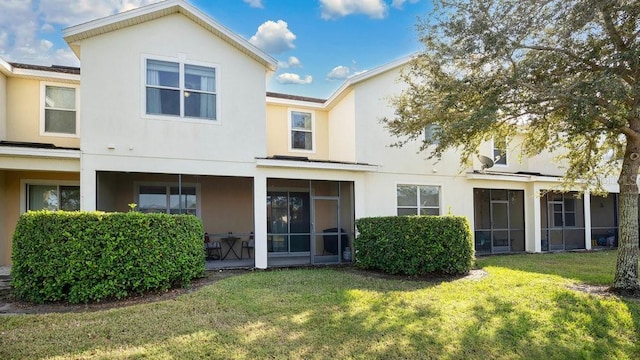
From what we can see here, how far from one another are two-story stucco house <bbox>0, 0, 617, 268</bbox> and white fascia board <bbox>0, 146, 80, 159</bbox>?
3 cm

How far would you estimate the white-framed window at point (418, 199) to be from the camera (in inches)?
581

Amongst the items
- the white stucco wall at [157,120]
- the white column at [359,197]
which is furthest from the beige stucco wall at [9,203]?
the white column at [359,197]

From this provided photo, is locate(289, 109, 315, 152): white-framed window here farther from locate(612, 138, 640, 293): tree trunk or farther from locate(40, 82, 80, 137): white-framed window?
locate(612, 138, 640, 293): tree trunk

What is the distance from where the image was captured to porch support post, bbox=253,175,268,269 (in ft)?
39.7

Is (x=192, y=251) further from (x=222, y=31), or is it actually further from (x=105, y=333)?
(x=222, y=31)

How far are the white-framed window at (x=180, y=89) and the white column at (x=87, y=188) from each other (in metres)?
2.20

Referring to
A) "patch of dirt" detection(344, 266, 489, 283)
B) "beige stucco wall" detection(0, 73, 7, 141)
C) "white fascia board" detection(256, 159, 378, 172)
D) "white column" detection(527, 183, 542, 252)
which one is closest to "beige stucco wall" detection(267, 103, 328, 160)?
"white fascia board" detection(256, 159, 378, 172)

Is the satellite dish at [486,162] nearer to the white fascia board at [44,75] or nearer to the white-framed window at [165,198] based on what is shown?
the white-framed window at [165,198]

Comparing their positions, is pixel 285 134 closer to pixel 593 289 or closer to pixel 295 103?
pixel 295 103

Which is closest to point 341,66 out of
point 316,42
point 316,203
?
point 316,42

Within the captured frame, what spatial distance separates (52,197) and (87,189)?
142 inches

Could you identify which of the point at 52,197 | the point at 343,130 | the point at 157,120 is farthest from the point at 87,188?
the point at 343,130

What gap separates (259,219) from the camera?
12.1 meters

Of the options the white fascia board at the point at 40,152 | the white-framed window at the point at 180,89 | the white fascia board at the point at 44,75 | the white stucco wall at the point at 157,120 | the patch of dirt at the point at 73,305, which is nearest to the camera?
the patch of dirt at the point at 73,305
